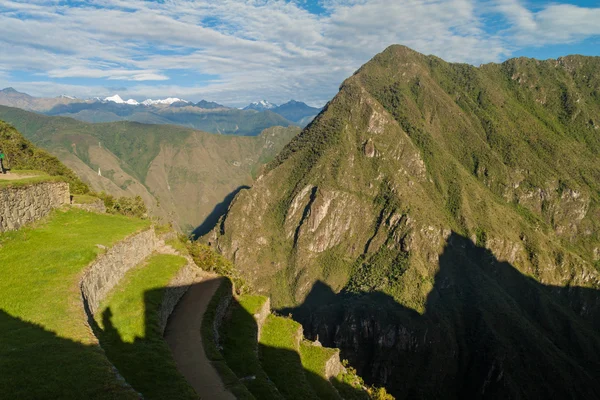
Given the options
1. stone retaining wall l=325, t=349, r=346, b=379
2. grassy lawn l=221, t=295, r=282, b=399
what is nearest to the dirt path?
grassy lawn l=221, t=295, r=282, b=399

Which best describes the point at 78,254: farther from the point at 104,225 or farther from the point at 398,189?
the point at 398,189

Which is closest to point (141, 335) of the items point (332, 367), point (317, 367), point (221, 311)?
point (221, 311)

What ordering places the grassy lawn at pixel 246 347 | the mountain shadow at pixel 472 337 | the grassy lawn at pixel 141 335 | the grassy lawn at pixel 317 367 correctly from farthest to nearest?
the mountain shadow at pixel 472 337
the grassy lawn at pixel 317 367
the grassy lawn at pixel 246 347
the grassy lawn at pixel 141 335

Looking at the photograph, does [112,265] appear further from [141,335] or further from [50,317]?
[50,317]

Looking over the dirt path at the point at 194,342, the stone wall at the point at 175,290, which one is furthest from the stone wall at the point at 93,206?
the dirt path at the point at 194,342

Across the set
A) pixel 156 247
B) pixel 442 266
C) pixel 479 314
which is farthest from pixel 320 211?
pixel 156 247

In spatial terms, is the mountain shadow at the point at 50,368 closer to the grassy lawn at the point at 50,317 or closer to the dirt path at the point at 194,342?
the grassy lawn at the point at 50,317
